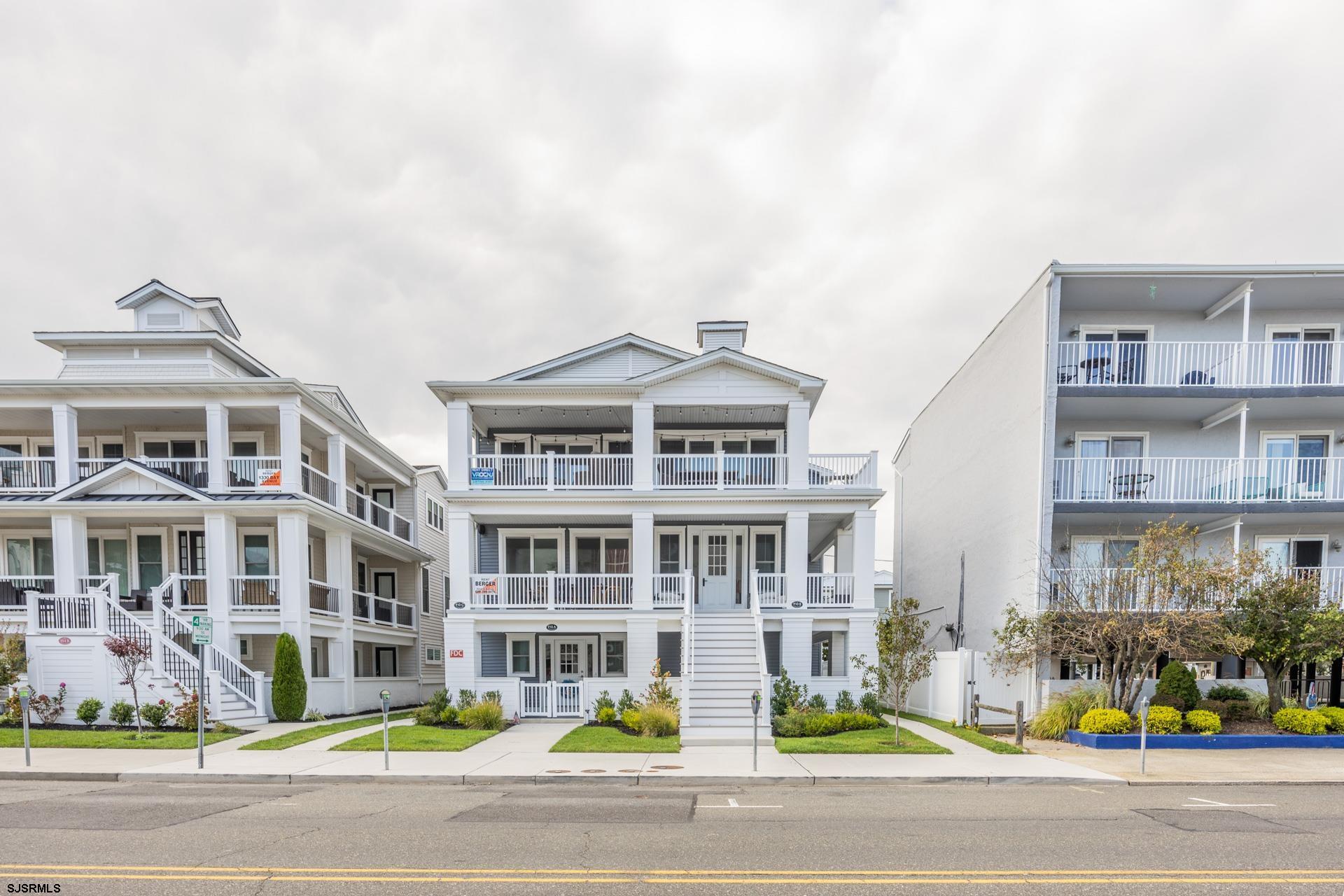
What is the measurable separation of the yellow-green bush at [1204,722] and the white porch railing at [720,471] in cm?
1004

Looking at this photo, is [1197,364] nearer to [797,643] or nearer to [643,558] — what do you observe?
[797,643]

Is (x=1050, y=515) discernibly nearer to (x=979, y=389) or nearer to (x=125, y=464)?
(x=979, y=389)

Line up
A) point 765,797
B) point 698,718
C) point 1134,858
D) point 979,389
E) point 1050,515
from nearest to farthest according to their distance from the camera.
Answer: point 1134,858
point 765,797
point 698,718
point 1050,515
point 979,389

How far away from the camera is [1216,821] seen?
26.9 ft

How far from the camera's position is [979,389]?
20469mm

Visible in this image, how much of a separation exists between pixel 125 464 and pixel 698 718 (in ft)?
52.7

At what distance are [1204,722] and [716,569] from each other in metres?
11.7

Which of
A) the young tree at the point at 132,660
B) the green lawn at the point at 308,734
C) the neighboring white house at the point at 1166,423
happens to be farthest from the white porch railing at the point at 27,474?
the neighboring white house at the point at 1166,423

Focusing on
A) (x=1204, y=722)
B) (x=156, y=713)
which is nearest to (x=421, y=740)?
(x=156, y=713)

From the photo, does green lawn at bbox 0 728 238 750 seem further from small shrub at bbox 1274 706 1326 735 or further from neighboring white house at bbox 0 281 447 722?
small shrub at bbox 1274 706 1326 735

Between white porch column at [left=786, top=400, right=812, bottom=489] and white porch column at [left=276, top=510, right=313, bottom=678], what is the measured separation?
1332cm

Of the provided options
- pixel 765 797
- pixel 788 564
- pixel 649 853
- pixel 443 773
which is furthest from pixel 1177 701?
pixel 443 773

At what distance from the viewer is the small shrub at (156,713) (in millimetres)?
14664

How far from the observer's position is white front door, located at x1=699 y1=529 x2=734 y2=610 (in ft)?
65.3
